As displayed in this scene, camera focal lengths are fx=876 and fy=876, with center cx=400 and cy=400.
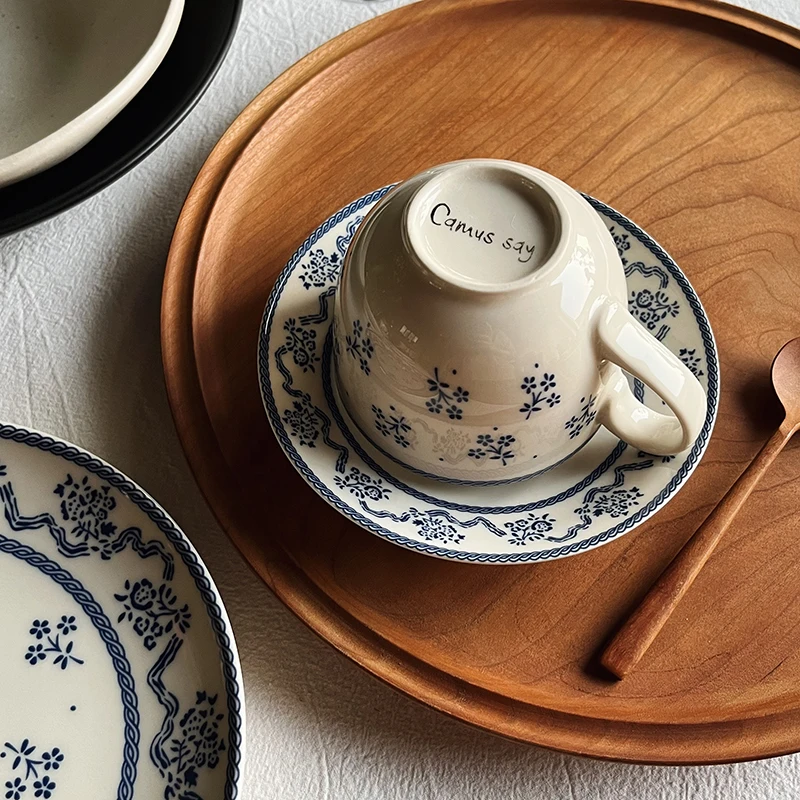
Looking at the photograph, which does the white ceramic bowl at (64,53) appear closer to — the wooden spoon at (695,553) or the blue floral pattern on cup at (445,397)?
the blue floral pattern on cup at (445,397)

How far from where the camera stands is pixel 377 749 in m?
0.47

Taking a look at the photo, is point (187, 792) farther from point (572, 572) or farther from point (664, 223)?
point (664, 223)

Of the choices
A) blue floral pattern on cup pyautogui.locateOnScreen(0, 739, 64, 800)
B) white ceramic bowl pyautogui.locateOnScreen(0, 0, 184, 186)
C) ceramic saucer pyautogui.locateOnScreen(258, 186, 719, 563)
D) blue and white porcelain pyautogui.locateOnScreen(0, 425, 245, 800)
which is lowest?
blue floral pattern on cup pyautogui.locateOnScreen(0, 739, 64, 800)

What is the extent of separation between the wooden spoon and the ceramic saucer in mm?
42

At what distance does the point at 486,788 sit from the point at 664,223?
373mm

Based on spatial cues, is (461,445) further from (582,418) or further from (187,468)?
(187,468)

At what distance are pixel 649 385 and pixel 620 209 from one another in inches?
→ 8.5

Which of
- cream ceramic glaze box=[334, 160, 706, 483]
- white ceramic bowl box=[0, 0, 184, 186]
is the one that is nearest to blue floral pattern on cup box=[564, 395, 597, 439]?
cream ceramic glaze box=[334, 160, 706, 483]

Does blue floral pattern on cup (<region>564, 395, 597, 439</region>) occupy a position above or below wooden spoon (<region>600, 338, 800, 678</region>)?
above

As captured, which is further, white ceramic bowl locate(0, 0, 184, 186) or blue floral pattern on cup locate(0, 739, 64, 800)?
white ceramic bowl locate(0, 0, 184, 186)

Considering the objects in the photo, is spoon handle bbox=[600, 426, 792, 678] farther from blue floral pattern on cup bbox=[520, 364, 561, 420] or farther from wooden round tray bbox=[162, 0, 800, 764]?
blue floral pattern on cup bbox=[520, 364, 561, 420]

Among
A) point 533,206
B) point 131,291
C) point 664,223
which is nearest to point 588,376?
point 533,206

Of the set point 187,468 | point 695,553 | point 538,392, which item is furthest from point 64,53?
point 695,553

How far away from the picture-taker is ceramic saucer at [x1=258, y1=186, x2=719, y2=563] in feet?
1.48
